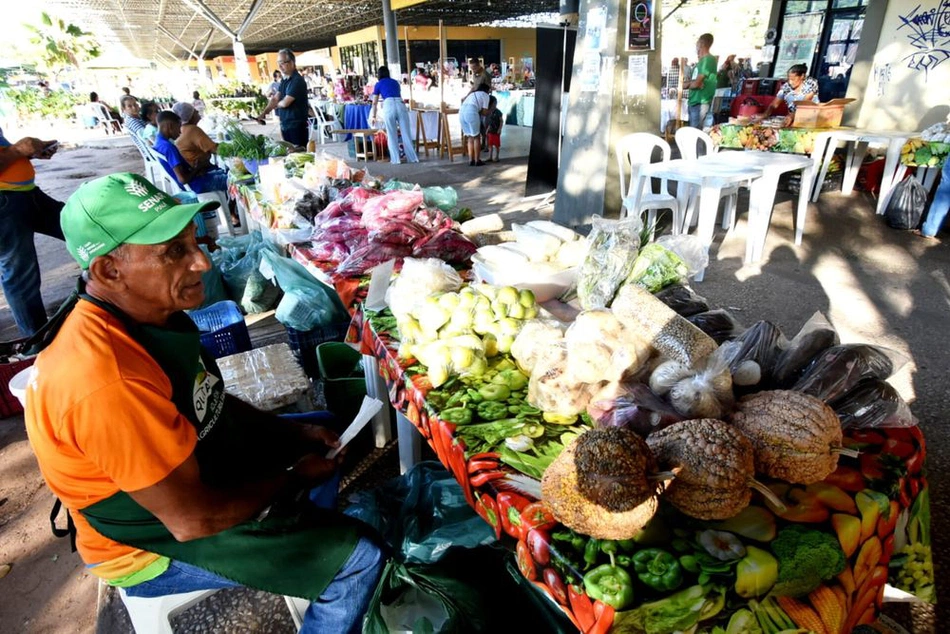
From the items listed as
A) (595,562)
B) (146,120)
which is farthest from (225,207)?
(595,562)

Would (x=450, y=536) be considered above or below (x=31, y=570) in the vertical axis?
above

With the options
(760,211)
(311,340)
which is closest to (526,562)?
(311,340)

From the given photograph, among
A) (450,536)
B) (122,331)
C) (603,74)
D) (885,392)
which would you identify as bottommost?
(450,536)

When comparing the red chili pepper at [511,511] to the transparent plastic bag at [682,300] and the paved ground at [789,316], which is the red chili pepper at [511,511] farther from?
the paved ground at [789,316]

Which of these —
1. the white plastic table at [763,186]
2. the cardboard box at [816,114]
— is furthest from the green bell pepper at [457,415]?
the cardboard box at [816,114]

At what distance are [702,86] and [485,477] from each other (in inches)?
377

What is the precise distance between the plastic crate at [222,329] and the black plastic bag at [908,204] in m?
6.79

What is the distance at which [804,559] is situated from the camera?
1032 millimetres

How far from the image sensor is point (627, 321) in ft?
5.07

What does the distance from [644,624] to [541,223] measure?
1946 millimetres

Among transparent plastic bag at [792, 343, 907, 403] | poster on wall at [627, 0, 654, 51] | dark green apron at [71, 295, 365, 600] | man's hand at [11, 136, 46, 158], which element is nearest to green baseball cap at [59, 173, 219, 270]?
dark green apron at [71, 295, 365, 600]

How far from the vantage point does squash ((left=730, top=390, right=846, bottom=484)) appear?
110cm

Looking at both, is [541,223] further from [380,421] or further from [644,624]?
[644,624]

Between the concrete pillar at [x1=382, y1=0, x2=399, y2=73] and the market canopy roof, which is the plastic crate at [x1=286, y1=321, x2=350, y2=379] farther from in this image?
the concrete pillar at [x1=382, y1=0, x2=399, y2=73]
